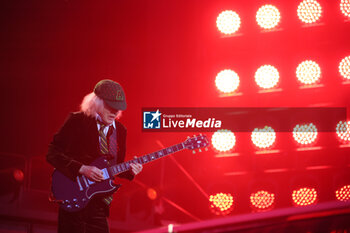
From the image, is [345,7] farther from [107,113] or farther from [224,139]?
[107,113]

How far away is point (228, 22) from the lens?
11.0ft

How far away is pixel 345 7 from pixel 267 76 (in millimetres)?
751

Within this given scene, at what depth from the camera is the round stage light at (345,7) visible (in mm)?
3217

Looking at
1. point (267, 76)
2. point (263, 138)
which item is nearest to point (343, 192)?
point (263, 138)

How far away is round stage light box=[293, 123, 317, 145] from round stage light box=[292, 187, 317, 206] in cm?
37

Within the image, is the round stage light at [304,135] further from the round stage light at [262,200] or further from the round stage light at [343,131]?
the round stage light at [262,200]

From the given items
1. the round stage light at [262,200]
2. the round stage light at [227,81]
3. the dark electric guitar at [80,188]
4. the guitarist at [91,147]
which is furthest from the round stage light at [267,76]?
the dark electric guitar at [80,188]

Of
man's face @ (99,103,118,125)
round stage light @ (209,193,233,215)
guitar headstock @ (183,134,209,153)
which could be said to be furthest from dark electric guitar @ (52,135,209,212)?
round stage light @ (209,193,233,215)

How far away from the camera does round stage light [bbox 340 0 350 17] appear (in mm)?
3217

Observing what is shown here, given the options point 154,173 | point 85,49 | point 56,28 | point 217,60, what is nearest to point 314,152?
point 217,60

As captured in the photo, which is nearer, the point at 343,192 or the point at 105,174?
the point at 105,174

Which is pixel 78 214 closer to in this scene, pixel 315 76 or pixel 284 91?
pixel 284 91

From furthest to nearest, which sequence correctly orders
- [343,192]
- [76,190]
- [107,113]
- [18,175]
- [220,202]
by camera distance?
[18,175] → [220,202] → [343,192] → [107,113] → [76,190]

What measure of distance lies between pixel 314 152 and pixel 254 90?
654 mm
